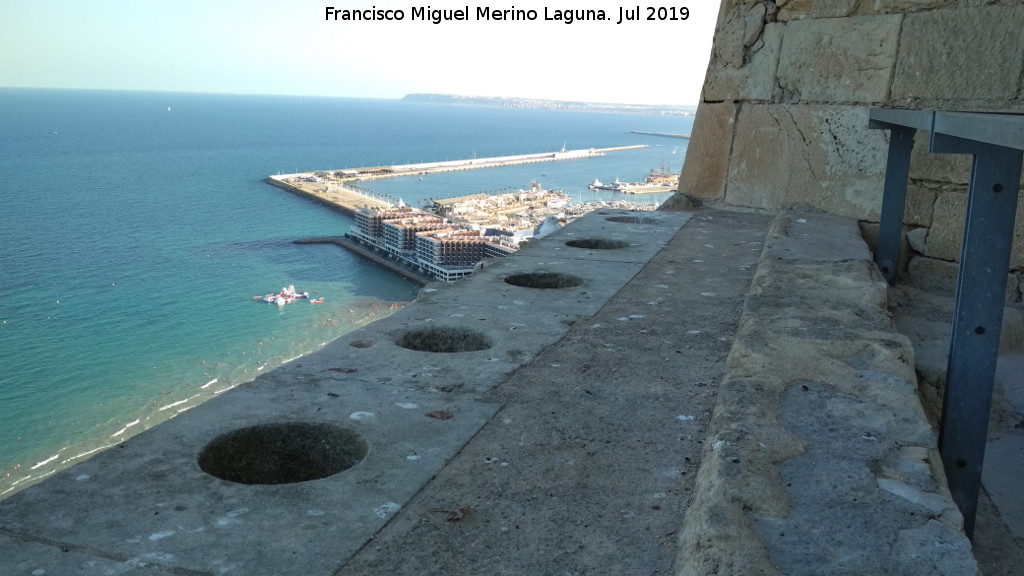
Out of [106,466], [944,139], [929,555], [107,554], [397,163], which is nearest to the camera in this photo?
[929,555]

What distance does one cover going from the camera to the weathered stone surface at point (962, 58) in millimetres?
4523

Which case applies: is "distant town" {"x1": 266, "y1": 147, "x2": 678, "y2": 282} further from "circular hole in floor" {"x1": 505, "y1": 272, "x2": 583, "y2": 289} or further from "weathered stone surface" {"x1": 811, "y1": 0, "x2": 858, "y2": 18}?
"circular hole in floor" {"x1": 505, "y1": 272, "x2": 583, "y2": 289}

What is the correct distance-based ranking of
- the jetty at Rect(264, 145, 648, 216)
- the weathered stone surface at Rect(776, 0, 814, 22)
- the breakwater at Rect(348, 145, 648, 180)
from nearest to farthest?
the weathered stone surface at Rect(776, 0, 814, 22), the jetty at Rect(264, 145, 648, 216), the breakwater at Rect(348, 145, 648, 180)

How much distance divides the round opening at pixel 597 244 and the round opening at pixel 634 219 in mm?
800

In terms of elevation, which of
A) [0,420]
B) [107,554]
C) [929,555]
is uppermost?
[929,555]

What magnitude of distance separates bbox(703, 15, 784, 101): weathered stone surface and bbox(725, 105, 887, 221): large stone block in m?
0.15

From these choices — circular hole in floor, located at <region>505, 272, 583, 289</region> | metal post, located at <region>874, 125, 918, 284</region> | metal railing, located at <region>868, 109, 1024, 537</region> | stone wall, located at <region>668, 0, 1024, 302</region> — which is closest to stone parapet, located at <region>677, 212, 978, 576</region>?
metal railing, located at <region>868, 109, 1024, 537</region>

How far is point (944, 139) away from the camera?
2.28 metres

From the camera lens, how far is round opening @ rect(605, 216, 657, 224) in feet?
19.2

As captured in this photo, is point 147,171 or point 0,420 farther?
point 147,171

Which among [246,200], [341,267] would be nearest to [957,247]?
[341,267]

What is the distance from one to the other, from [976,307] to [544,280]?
2.38 m

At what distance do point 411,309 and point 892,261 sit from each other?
2.76m

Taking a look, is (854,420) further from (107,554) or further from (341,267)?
(341,267)
